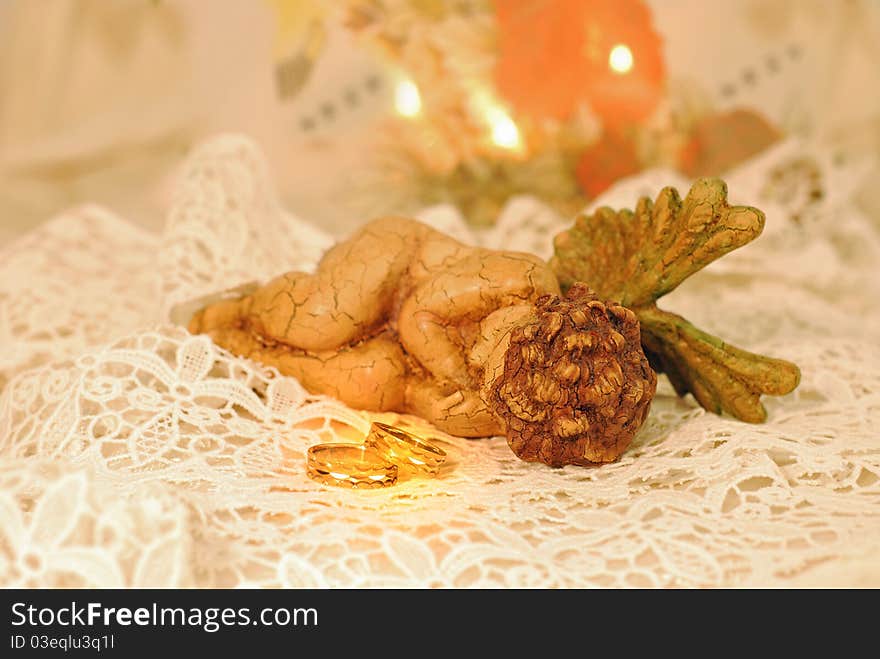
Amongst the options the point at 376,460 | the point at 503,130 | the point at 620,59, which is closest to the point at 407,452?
the point at 376,460

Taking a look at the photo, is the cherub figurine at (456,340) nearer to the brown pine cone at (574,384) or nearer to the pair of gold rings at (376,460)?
the brown pine cone at (574,384)

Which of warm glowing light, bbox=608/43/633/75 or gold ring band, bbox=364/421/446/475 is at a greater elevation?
warm glowing light, bbox=608/43/633/75

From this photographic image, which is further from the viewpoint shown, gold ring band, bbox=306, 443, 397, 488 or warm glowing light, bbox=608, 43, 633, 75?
warm glowing light, bbox=608, 43, 633, 75

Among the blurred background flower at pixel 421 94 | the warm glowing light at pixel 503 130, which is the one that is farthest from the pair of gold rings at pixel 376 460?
the warm glowing light at pixel 503 130

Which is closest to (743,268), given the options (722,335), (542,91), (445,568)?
(722,335)

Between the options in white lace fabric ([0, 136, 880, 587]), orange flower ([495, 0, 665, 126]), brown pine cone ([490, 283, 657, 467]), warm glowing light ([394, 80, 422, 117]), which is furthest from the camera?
warm glowing light ([394, 80, 422, 117])

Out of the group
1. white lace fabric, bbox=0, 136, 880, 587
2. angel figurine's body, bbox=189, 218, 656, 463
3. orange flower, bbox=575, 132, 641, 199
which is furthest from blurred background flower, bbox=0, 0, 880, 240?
angel figurine's body, bbox=189, 218, 656, 463

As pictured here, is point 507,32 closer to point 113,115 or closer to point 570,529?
point 113,115

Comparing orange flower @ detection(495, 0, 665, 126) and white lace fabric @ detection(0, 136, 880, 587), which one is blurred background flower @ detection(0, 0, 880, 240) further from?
white lace fabric @ detection(0, 136, 880, 587)
